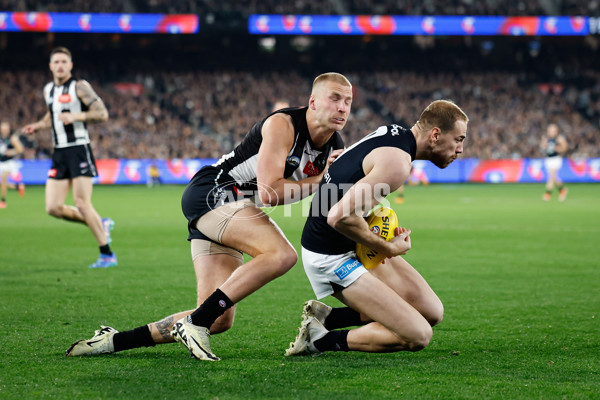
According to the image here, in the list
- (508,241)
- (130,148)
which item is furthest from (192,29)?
(508,241)

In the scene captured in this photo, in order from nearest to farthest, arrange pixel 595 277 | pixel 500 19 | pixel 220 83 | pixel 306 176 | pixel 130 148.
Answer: pixel 306 176, pixel 595 277, pixel 130 148, pixel 500 19, pixel 220 83

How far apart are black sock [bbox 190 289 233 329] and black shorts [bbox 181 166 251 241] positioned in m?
0.58

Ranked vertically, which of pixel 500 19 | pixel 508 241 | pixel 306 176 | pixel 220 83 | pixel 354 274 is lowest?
pixel 508 241

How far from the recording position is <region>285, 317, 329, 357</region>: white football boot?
4.80m

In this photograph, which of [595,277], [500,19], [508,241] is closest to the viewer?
[595,277]

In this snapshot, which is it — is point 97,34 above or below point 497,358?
above

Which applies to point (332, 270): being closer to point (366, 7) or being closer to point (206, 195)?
point (206, 195)

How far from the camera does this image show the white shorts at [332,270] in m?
4.63

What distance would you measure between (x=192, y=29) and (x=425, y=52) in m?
13.8

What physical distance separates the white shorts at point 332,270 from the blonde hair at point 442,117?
96 cm

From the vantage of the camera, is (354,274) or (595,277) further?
(595,277)

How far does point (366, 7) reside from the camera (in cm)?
3662

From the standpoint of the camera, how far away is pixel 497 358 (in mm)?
4699

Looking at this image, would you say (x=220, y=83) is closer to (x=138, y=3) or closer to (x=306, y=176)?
(x=138, y=3)
